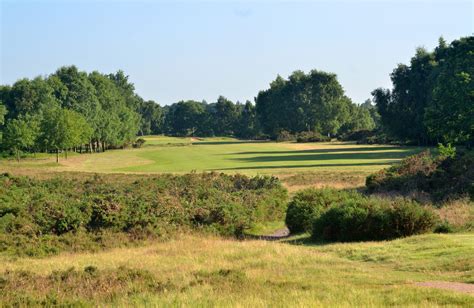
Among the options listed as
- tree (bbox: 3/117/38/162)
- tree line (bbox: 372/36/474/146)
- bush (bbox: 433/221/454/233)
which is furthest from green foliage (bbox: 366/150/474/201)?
tree (bbox: 3/117/38/162)

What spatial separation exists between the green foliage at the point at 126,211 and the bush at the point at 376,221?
574 centimetres

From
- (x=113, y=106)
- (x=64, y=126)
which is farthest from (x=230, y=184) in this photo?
(x=113, y=106)

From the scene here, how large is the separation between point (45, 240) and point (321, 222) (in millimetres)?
10799

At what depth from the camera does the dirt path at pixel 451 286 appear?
12.1 meters

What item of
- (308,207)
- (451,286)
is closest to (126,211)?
(308,207)

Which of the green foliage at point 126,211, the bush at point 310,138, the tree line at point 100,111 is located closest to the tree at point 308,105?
the tree line at point 100,111

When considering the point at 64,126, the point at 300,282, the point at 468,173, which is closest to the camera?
the point at 300,282

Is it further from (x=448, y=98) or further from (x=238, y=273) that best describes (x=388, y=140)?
(x=238, y=273)

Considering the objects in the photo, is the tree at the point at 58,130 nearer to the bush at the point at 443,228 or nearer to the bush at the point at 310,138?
the bush at the point at 443,228

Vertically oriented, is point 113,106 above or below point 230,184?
above

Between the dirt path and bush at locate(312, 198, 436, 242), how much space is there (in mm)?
9426

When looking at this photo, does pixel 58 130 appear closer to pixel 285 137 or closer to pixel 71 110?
pixel 71 110

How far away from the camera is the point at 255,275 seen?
599 inches

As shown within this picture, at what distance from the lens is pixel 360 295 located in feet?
38.7
